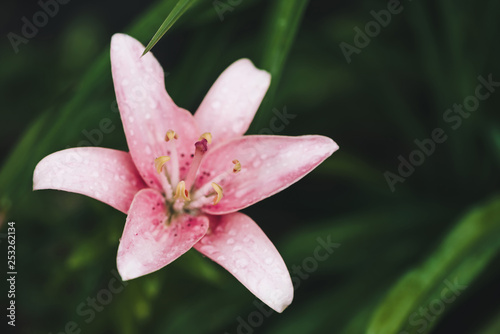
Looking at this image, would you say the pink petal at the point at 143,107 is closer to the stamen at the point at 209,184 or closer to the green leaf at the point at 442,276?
the stamen at the point at 209,184

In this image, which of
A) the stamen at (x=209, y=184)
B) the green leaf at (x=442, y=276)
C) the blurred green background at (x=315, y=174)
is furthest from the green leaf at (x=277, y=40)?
the green leaf at (x=442, y=276)

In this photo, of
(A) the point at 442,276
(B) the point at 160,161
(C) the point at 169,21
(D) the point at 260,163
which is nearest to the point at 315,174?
(A) the point at 442,276

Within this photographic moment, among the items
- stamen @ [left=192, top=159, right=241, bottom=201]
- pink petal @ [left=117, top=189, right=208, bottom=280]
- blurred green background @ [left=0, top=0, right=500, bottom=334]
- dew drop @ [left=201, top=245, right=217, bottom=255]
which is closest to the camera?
pink petal @ [left=117, top=189, right=208, bottom=280]

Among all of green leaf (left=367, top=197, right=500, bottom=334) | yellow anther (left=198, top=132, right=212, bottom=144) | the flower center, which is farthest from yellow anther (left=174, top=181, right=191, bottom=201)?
green leaf (left=367, top=197, right=500, bottom=334)

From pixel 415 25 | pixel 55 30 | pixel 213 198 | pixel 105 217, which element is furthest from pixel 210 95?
pixel 55 30

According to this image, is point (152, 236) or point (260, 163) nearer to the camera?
point (152, 236)

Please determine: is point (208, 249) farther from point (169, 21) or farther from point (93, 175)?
point (169, 21)

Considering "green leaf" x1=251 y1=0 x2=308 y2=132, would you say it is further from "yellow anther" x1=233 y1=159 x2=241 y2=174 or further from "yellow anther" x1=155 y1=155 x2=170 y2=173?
"yellow anther" x1=155 y1=155 x2=170 y2=173
